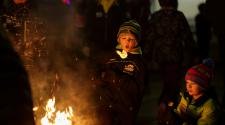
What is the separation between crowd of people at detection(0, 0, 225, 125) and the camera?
1.88 metres

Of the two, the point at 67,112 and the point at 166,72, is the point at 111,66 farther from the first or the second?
the point at 166,72

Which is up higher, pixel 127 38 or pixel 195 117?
pixel 127 38

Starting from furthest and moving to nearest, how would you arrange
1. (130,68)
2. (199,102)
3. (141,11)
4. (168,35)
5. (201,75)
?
(141,11) → (168,35) → (130,68) → (201,75) → (199,102)

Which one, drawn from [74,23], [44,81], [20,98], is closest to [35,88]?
[44,81]

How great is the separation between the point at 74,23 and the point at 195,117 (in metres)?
5.82

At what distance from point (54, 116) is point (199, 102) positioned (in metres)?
1.83

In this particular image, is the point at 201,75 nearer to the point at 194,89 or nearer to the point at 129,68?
the point at 194,89

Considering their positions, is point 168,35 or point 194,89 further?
point 168,35

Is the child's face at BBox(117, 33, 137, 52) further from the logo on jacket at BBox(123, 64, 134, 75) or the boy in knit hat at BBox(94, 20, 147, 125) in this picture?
the logo on jacket at BBox(123, 64, 134, 75)

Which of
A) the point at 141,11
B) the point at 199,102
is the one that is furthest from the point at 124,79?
the point at 141,11

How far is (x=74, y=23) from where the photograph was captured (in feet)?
35.8

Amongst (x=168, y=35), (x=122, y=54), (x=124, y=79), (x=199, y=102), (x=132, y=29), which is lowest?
(x=199, y=102)

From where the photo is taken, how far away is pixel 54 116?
643 cm

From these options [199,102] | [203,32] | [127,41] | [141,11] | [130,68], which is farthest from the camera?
[203,32]
